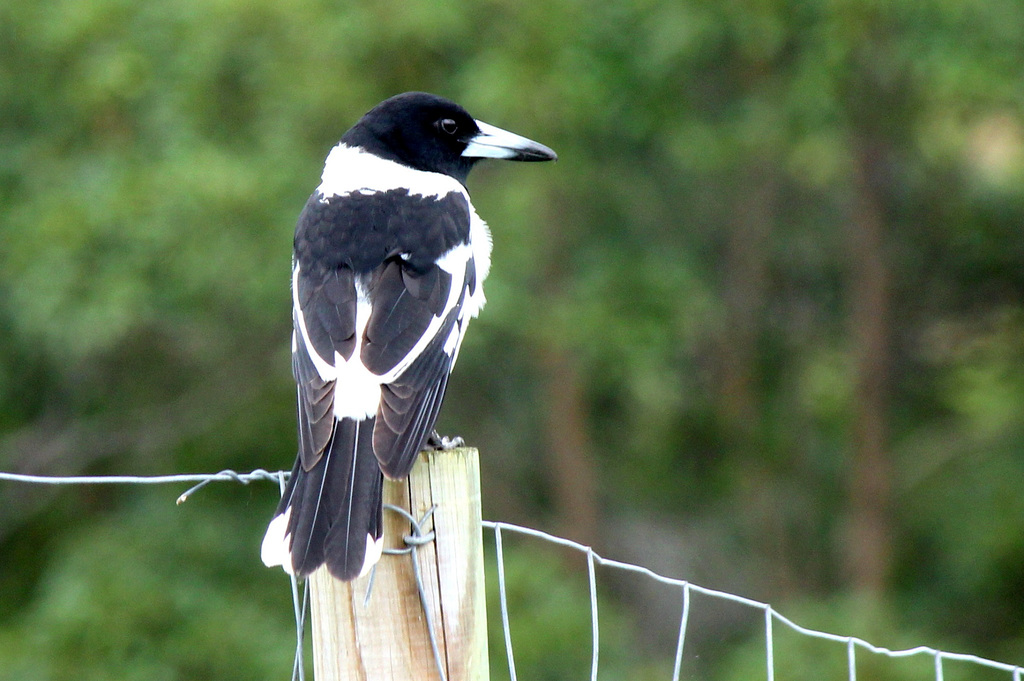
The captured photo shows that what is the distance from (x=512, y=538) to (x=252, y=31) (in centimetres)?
319

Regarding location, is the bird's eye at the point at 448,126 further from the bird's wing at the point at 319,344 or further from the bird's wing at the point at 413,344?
the bird's wing at the point at 319,344

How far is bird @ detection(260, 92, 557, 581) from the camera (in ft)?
6.60

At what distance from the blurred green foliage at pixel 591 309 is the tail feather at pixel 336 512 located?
3.41m

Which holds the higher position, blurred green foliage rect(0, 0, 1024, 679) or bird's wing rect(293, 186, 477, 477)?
blurred green foliage rect(0, 0, 1024, 679)

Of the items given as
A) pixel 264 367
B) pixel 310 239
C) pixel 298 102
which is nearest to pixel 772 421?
pixel 264 367

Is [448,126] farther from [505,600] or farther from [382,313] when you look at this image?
[505,600]

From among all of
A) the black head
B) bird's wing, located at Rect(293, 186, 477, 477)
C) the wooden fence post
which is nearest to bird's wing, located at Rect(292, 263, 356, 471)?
bird's wing, located at Rect(293, 186, 477, 477)

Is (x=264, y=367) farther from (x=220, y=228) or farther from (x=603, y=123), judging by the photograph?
(x=603, y=123)

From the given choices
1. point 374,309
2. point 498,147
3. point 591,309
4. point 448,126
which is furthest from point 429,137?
point 591,309

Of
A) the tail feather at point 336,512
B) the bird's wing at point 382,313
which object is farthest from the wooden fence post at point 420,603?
the bird's wing at point 382,313

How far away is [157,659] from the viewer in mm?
5770

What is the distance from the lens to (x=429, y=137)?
373 cm

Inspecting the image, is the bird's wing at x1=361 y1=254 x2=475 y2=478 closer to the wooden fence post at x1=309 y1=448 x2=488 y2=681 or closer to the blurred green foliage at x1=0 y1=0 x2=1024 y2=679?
the wooden fence post at x1=309 y1=448 x2=488 y2=681

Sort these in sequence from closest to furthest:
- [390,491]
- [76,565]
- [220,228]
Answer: [390,491], [220,228], [76,565]
